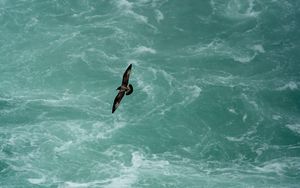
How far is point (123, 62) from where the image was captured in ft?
241

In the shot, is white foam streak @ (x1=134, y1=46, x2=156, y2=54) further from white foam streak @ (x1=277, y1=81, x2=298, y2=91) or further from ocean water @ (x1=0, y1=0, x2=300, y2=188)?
white foam streak @ (x1=277, y1=81, x2=298, y2=91)

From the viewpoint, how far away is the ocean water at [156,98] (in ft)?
215

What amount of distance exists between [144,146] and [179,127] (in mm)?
6032

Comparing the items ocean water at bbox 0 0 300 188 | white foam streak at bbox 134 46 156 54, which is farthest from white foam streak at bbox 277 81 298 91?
white foam streak at bbox 134 46 156 54

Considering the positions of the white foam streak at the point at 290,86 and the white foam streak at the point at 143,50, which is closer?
the white foam streak at the point at 290,86

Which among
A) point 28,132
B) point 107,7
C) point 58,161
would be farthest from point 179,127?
point 107,7

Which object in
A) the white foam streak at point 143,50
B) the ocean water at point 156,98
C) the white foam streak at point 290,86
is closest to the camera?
the ocean water at point 156,98

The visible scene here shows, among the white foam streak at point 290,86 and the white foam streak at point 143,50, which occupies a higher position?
the white foam streak at point 143,50

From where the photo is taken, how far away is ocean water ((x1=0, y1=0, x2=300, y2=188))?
65.6 metres

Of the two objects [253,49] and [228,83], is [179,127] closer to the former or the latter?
[228,83]

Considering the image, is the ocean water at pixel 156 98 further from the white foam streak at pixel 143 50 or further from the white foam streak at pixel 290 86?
the white foam streak at pixel 143 50

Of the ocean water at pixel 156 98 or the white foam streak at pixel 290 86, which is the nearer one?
the ocean water at pixel 156 98

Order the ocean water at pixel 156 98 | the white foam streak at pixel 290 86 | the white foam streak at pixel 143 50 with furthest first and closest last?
the white foam streak at pixel 143 50, the white foam streak at pixel 290 86, the ocean water at pixel 156 98

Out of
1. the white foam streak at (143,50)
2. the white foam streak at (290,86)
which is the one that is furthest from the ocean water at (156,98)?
the white foam streak at (143,50)
